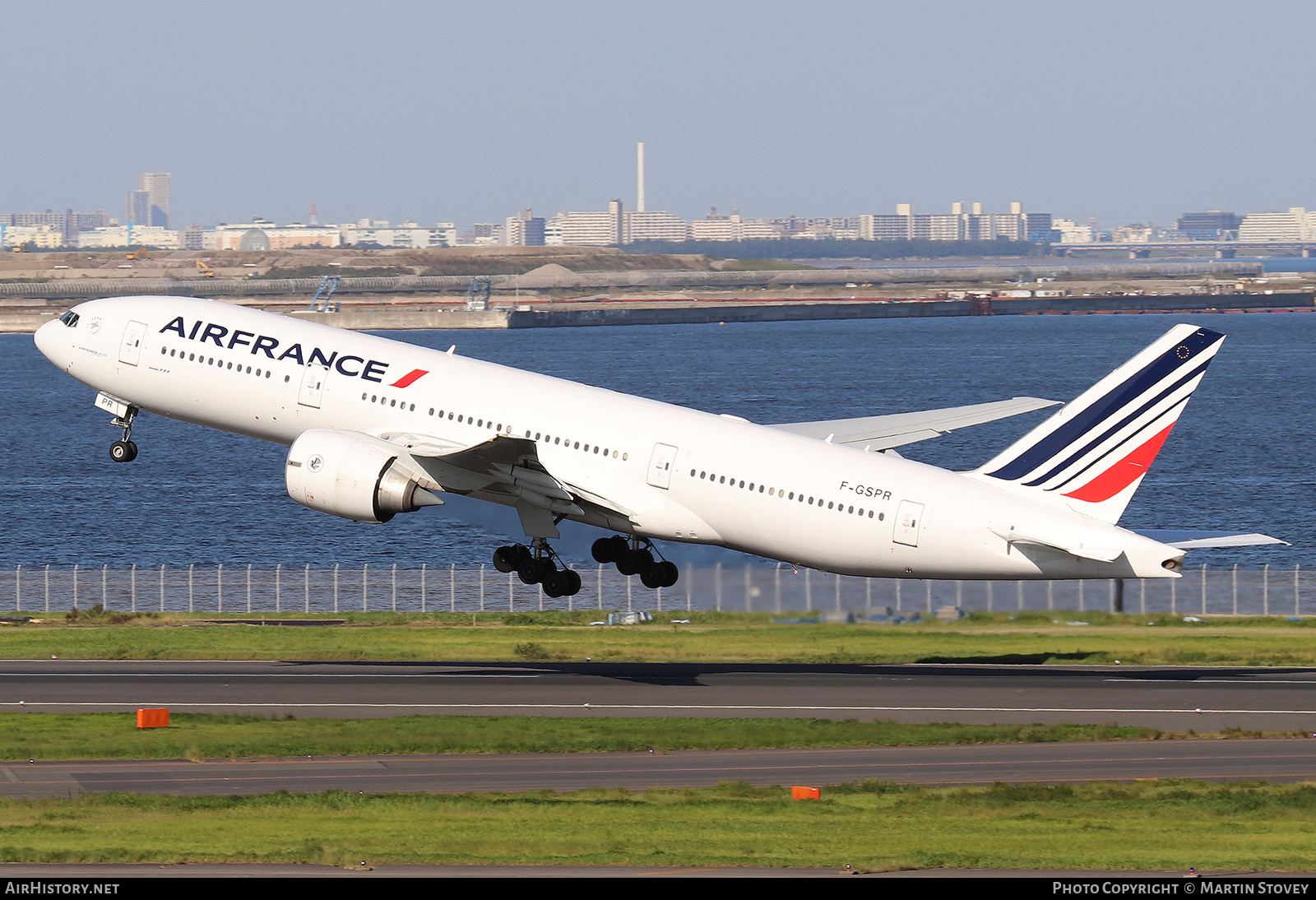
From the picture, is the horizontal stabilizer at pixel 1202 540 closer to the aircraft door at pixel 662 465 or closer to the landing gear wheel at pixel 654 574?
the aircraft door at pixel 662 465

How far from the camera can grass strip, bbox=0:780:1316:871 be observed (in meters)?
33.4

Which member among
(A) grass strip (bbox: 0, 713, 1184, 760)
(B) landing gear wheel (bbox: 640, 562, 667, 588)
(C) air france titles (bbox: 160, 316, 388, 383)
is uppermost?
(C) air france titles (bbox: 160, 316, 388, 383)

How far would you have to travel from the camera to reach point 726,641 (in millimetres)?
68438

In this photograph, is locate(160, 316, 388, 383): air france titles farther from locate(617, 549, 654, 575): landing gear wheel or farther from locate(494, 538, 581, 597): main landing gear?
locate(617, 549, 654, 575): landing gear wheel

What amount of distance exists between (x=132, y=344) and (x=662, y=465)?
19288 millimetres

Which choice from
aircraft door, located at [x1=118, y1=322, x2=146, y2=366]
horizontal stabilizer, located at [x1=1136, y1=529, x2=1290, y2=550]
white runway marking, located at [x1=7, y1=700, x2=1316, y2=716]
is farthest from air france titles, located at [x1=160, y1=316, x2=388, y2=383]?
horizontal stabilizer, located at [x1=1136, y1=529, x2=1290, y2=550]

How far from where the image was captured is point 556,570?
53500 mm

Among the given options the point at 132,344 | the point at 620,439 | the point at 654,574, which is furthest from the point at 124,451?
the point at 654,574

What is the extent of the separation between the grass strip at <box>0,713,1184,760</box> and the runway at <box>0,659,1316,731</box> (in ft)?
4.61

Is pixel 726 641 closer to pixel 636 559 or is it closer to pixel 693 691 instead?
pixel 693 691

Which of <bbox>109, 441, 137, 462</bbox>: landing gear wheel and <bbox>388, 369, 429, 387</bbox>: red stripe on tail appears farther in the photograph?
<bbox>109, 441, 137, 462</bbox>: landing gear wheel

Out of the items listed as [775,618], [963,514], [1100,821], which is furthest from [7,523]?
[1100,821]

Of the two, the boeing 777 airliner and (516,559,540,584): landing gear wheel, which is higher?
the boeing 777 airliner
